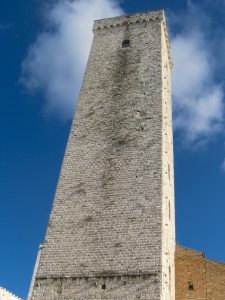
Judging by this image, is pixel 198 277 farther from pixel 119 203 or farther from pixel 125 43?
pixel 125 43

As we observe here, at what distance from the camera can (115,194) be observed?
13.4 meters

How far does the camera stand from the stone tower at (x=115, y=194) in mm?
11672

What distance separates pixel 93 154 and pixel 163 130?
2.70 metres

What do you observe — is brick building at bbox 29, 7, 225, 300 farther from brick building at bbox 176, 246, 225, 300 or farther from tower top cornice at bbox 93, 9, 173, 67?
tower top cornice at bbox 93, 9, 173, 67

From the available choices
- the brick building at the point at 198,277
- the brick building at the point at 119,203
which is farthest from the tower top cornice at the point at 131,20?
the brick building at the point at 198,277

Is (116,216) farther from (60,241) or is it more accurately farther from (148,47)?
(148,47)

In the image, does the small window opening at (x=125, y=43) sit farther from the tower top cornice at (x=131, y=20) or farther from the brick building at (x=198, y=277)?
the brick building at (x=198, y=277)

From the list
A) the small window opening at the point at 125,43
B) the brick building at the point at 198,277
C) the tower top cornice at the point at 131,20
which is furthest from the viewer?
the tower top cornice at the point at 131,20

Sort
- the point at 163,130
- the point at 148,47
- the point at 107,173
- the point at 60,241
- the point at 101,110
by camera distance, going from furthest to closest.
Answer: the point at 148,47 < the point at 101,110 < the point at 163,130 < the point at 107,173 < the point at 60,241

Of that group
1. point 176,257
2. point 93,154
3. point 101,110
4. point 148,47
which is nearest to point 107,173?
point 93,154

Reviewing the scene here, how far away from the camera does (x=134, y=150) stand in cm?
1443

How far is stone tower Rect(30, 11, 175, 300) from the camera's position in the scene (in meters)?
11.7

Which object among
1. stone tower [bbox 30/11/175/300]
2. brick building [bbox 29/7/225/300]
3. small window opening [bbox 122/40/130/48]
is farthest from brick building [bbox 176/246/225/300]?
small window opening [bbox 122/40/130/48]

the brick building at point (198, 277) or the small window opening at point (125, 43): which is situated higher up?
the small window opening at point (125, 43)
